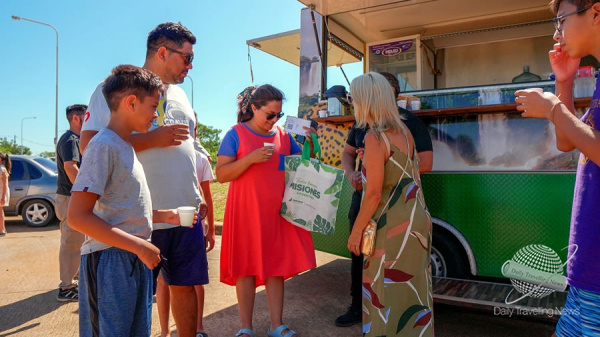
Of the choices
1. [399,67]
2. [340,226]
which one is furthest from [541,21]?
A: [340,226]

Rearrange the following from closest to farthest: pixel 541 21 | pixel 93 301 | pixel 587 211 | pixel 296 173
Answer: pixel 587 211 < pixel 93 301 < pixel 296 173 < pixel 541 21

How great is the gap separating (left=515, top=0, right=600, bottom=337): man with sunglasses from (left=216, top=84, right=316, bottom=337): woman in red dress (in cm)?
187

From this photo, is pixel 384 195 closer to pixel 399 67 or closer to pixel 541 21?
pixel 399 67

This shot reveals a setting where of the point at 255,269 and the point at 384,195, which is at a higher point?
the point at 384,195

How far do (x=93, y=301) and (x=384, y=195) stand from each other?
5.32 feet

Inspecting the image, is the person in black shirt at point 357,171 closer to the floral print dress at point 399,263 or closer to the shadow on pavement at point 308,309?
the shadow on pavement at point 308,309

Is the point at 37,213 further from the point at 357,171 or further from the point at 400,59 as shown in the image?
the point at 357,171

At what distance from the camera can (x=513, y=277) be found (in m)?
3.56

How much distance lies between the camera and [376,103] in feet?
8.70

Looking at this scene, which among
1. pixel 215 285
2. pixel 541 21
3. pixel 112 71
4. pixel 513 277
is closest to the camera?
pixel 112 71

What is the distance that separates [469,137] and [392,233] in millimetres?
1879

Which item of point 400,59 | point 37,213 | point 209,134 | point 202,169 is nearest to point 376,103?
point 202,169

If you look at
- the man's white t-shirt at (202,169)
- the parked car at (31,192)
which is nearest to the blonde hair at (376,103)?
the man's white t-shirt at (202,169)

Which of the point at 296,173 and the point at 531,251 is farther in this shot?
the point at 531,251
